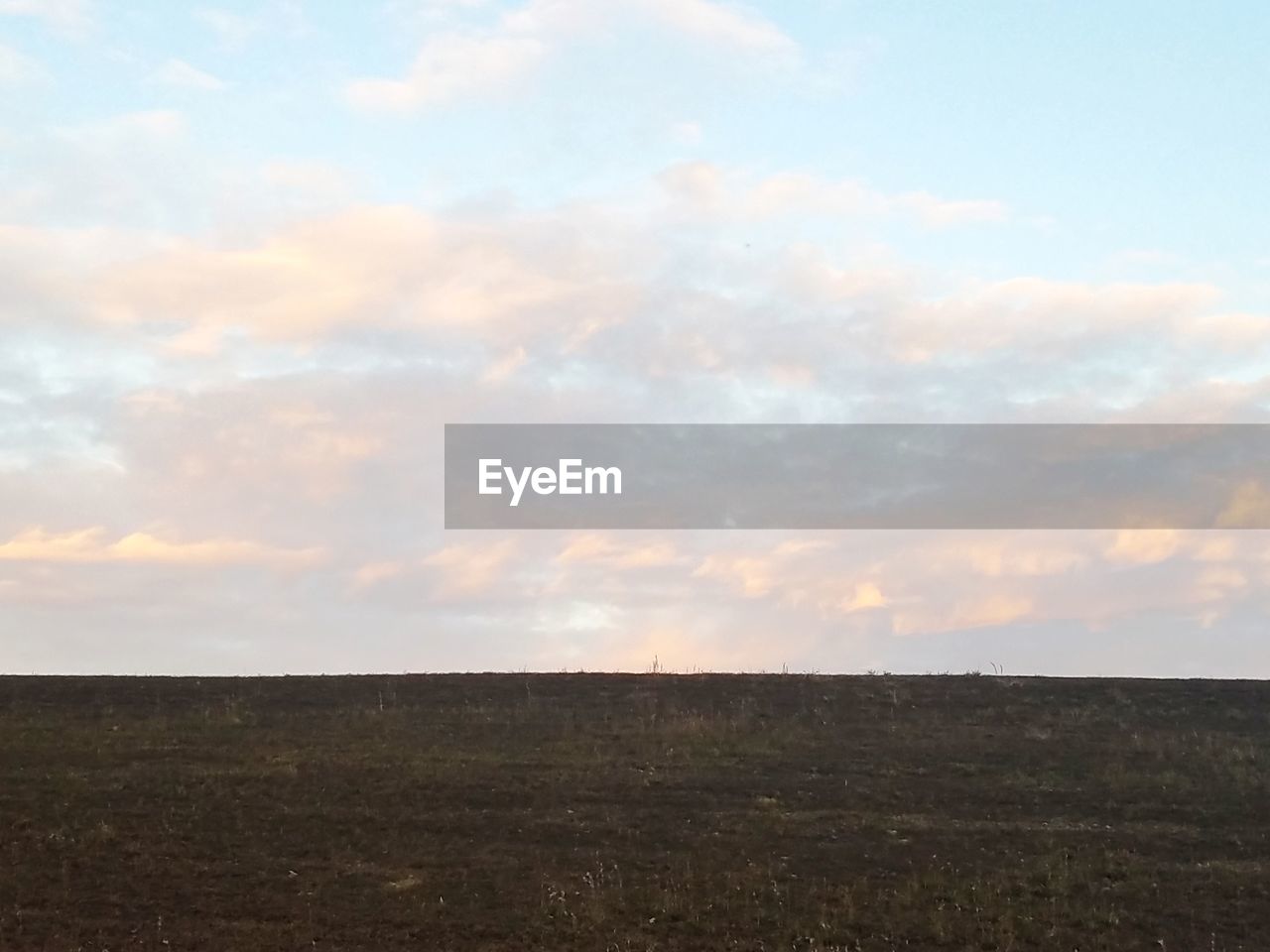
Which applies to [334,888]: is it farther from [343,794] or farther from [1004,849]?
[1004,849]

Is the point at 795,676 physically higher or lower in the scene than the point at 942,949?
higher

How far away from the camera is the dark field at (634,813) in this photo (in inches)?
777

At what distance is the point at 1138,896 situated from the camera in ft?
68.8

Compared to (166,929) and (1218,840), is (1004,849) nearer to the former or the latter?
(1218,840)

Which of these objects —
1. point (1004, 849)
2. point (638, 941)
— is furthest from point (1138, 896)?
point (638, 941)

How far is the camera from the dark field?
1973 cm

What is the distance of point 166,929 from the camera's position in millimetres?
19109

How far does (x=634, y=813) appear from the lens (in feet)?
83.9

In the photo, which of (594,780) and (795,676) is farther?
(795,676)

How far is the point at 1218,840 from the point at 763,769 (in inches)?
358

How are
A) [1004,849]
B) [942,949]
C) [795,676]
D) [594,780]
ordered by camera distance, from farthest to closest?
[795,676] < [594,780] < [1004,849] < [942,949]

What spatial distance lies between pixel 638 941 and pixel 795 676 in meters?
19.5

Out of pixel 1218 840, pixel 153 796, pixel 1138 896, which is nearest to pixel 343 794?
pixel 153 796

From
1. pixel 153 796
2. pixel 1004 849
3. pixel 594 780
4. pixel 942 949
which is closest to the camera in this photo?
pixel 942 949
